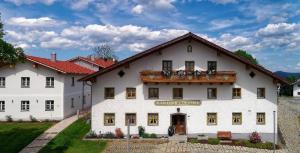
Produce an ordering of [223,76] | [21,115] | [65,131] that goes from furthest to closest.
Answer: [21,115], [65,131], [223,76]

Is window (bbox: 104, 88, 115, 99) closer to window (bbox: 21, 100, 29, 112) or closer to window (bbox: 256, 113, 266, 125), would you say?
window (bbox: 256, 113, 266, 125)

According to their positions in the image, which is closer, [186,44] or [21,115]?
[186,44]

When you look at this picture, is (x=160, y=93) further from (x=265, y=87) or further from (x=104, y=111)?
(x=265, y=87)

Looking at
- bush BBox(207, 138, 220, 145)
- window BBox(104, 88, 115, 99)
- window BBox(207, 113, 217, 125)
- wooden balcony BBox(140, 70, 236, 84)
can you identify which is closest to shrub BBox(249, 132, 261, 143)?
bush BBox(207, 138, 220, 145)

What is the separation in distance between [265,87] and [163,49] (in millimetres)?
9514

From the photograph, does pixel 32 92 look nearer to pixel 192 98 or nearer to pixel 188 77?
pixel 192 98

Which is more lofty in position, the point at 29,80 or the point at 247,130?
the point at 29,80

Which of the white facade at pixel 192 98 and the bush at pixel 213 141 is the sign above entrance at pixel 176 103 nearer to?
the white facade at pixel 192 98

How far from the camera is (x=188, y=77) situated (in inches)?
1210

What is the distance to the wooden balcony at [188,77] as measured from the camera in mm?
30484

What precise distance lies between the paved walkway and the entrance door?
10639mm

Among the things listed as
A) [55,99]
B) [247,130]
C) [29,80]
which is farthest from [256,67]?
[29,80]

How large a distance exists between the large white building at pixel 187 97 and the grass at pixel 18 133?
587cm

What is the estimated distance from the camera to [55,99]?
40500mm
